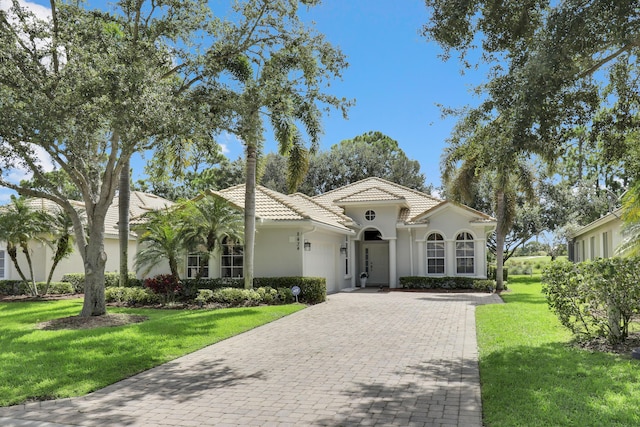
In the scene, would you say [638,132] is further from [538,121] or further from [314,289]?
[314,289]

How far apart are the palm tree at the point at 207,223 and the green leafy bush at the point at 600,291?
11.0m

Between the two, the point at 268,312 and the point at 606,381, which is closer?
the point at 606,381

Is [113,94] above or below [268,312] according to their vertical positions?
above

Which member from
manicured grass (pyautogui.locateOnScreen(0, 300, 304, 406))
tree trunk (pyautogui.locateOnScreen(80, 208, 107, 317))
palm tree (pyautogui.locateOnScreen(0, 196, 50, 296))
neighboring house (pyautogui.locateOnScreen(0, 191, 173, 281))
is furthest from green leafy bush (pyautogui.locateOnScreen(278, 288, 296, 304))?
palm tree (pyautogui.locateOnScreen(0, 196, 50, 296))

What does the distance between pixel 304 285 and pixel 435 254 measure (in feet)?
32.6

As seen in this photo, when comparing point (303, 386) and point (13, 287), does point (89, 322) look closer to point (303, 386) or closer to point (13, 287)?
point (303, 386)

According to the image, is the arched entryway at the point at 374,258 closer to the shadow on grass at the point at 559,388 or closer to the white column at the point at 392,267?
the white column at the point at 392,267

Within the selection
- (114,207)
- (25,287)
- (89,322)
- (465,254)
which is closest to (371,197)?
(465,254)

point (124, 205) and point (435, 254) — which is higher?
point (124, 205)

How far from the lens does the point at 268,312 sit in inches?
589

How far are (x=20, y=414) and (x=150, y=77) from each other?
7422 mm

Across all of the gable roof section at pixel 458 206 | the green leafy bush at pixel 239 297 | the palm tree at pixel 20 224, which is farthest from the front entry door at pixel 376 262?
the palm tree at pixel 20 224

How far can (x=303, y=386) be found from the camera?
7336mm

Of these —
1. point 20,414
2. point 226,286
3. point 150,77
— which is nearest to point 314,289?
point 226,286
